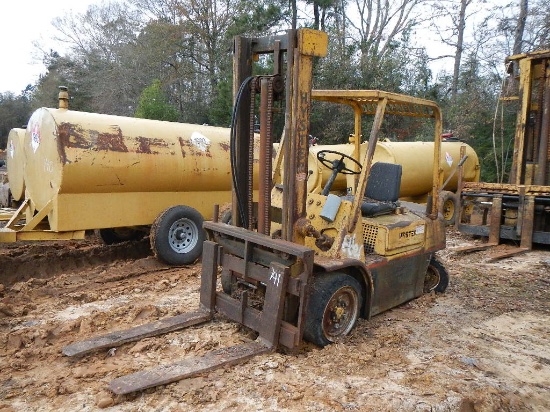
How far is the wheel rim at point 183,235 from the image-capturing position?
7.36m

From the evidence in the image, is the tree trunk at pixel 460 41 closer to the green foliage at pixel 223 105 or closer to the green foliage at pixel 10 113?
the green foliage at pixel 223 105

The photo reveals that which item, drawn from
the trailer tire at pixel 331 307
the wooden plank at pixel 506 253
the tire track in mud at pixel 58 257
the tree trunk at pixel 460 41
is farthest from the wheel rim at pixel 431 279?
the tree trunk at pixel 460 41

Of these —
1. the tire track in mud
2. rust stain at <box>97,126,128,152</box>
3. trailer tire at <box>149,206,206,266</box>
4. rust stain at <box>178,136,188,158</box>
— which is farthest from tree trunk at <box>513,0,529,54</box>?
rust stain at <box>97,126,128,152</box>

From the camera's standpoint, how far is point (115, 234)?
8.45 meters

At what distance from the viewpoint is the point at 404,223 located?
5.27 metres

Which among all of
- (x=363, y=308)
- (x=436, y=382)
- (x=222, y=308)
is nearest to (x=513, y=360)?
→ (x=436, y=382)

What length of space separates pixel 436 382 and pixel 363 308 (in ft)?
3.83

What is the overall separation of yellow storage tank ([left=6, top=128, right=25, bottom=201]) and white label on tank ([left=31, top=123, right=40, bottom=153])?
0.68 meters

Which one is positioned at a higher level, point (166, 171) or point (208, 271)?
point (166, 171)

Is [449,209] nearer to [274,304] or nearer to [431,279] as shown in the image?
[431,279]

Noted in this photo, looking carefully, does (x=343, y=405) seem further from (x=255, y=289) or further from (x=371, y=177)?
(x=371, y=177)

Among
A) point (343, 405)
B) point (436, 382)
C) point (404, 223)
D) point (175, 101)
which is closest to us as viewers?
point (343, 405)

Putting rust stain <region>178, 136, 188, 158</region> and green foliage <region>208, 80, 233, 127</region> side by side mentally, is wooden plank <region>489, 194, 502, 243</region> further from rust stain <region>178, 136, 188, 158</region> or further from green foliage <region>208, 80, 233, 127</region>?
green foliage <region>208, 80, 233, 127</region>

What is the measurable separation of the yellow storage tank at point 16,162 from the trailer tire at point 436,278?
6.09m
